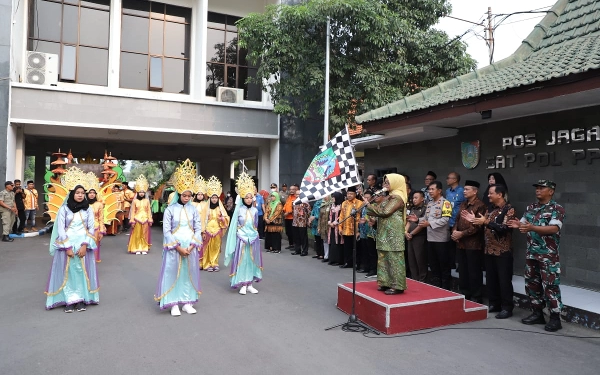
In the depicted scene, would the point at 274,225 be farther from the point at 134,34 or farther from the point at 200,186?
the point at 134,34

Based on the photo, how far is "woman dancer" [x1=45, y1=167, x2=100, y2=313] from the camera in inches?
227

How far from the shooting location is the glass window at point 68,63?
1515cm

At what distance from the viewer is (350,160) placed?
5.25 metres

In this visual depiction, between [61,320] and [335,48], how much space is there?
11096 millimetres

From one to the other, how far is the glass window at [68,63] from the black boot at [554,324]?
1619cm

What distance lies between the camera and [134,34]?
16.2 m

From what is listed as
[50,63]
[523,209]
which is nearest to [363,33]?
[523,209]

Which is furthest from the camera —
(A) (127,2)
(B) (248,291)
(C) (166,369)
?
(A) (127,2)

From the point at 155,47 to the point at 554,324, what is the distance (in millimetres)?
16155

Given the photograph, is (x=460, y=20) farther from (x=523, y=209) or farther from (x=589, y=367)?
(x=589, y=367)

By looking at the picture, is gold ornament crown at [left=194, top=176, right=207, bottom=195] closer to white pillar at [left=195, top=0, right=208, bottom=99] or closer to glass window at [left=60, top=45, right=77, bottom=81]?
white pillar at [left=195, top=0, right=208, bottom=99]

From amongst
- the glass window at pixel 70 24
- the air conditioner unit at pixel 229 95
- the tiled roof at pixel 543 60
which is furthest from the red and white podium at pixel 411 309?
the glass window at pixel 70 24

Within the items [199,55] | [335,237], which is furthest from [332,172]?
[199,55]

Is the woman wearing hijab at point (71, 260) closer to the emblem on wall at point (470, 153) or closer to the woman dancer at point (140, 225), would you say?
the woman dancer at point (140, 225)
